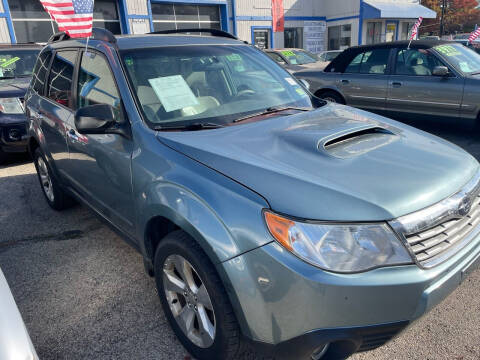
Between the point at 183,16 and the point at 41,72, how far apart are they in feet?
59.9

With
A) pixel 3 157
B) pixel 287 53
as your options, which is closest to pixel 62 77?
pixel 3 157

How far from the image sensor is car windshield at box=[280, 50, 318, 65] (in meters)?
10.7

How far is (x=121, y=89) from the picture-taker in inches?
97.8

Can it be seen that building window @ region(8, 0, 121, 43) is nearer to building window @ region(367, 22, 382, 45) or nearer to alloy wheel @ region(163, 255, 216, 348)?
building window @ region(367, 22, 382, 45)

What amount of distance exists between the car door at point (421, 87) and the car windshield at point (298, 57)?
4.10 metres

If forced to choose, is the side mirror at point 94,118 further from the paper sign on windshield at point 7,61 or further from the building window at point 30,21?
the building window at point 30,21

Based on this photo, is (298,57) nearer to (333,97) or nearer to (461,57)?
(333,97)

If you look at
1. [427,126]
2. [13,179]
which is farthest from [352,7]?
[13,179]

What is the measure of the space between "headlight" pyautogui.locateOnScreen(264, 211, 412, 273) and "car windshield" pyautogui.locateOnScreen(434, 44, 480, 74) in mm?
5612

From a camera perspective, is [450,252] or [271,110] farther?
[271,110]

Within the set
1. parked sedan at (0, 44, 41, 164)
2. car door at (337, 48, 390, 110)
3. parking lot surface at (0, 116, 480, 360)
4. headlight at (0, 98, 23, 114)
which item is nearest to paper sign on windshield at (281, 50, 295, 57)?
car door at (337, 48, 390, 110)

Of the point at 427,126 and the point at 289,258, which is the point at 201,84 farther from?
the point at 427,126

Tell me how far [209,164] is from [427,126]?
263 inches

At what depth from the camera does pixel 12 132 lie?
5758 millimetres
